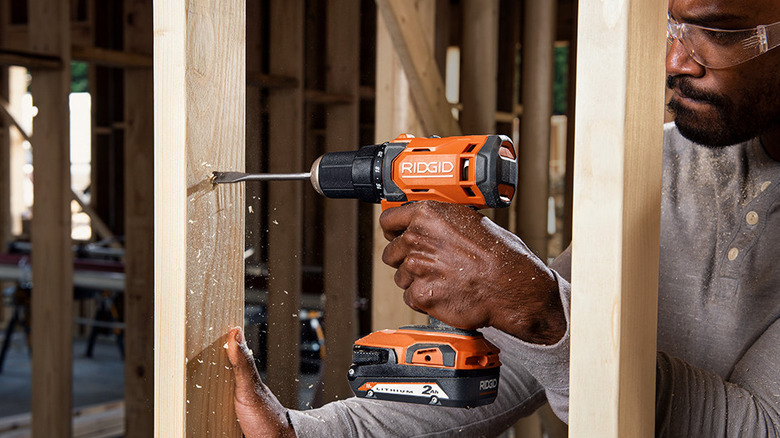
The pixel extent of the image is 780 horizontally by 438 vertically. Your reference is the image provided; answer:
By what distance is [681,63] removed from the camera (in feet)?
3.38

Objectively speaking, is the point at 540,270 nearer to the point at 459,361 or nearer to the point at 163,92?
the point at 459,361

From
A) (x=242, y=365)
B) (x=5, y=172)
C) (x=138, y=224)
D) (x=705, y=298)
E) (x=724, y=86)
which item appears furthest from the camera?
(x=5, y=172)

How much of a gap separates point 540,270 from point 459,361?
169 millimetres

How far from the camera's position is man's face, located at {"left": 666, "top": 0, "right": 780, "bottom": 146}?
37.9 inches

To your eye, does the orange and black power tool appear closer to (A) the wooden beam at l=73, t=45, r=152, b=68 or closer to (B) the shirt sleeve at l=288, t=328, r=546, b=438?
(B) the shirt sleeve at l=288, t=328, r=546, b=438

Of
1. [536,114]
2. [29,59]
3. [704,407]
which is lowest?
[704,407]


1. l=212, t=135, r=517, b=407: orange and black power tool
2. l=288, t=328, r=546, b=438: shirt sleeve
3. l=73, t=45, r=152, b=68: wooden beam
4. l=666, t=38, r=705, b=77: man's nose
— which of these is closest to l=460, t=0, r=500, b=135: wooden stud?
l=73, t=45, r=152, b=68: wooden beam

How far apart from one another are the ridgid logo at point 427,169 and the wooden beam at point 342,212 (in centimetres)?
171

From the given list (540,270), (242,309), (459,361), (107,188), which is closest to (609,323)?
(540,270)

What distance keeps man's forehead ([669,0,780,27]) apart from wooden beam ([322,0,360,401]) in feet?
5.67

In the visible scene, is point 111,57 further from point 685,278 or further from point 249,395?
point 685,278

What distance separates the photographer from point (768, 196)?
1.11m

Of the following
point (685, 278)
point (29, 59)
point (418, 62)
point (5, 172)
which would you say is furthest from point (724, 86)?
point (5, 172)

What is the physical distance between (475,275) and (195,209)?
345 mm
